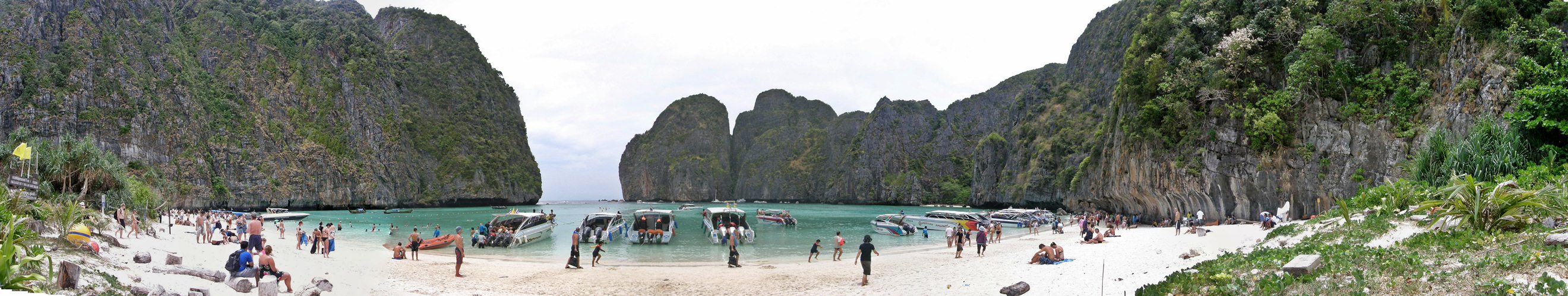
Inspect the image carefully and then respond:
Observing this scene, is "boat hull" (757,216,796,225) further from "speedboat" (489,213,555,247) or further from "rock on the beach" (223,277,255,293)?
"rock on the beach" (223,277,255,293)

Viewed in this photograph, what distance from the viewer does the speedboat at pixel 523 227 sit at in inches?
1135

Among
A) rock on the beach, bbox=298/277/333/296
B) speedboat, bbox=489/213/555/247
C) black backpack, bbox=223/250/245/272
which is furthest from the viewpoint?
speedboat, bbox=489/213/555/247

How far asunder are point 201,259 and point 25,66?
235ft

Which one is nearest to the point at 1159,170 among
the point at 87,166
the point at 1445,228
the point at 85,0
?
the point at 1445,228

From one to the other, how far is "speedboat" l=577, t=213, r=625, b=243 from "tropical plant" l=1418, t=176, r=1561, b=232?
27.2 meters

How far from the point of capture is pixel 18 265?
652 centimetres

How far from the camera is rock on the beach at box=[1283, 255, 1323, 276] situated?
284 inches

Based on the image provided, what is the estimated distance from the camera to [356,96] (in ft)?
340

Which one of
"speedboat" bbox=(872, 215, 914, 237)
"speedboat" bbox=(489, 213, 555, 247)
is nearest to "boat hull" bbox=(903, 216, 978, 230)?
"speedboat" bbox=(872, 215, 914, 237)

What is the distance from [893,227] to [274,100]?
296 ft

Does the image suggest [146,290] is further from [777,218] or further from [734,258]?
[777,218]

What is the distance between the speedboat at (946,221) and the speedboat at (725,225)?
11.3 m

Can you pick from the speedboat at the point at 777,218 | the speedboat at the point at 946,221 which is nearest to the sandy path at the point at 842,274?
the speedboat at the point at 946,221

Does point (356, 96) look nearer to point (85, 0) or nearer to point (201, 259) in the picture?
point (85, 0)
